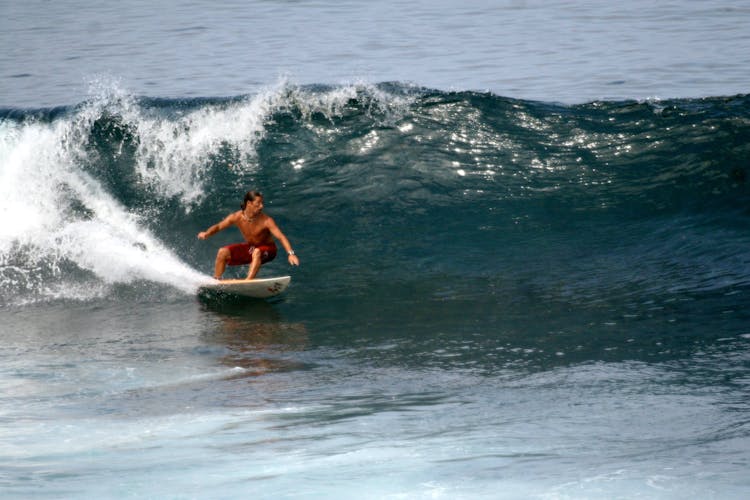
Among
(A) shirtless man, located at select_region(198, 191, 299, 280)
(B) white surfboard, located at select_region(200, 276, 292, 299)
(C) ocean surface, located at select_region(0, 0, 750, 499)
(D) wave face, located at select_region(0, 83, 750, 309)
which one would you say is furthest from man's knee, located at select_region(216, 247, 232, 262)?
(D) wave face, located at select_region(0, 83, 750, 309)

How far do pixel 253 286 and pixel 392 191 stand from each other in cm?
333

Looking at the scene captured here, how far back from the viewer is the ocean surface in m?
5.08

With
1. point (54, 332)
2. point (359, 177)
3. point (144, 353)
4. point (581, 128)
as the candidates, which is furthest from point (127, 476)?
point (581, 128)

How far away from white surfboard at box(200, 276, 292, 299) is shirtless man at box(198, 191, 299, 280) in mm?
A: 119

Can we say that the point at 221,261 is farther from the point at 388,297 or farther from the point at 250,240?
the point at 388,297

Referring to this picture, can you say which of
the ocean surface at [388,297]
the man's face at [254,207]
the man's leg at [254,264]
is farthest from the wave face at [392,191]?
the man's face at [254,207]

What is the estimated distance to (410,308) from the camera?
8.95 metres

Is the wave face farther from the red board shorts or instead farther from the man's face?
the man's face

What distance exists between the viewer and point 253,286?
917cm

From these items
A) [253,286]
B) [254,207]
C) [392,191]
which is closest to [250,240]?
[254,207]

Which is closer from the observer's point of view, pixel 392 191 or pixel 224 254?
pixel 224 254

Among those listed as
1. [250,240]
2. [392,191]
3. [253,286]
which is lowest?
[253,286]

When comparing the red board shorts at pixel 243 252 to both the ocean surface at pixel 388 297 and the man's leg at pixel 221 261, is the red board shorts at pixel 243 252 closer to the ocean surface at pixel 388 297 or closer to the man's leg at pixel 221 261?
the man's leg at pixel 221 261

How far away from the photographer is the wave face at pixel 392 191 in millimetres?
10094
